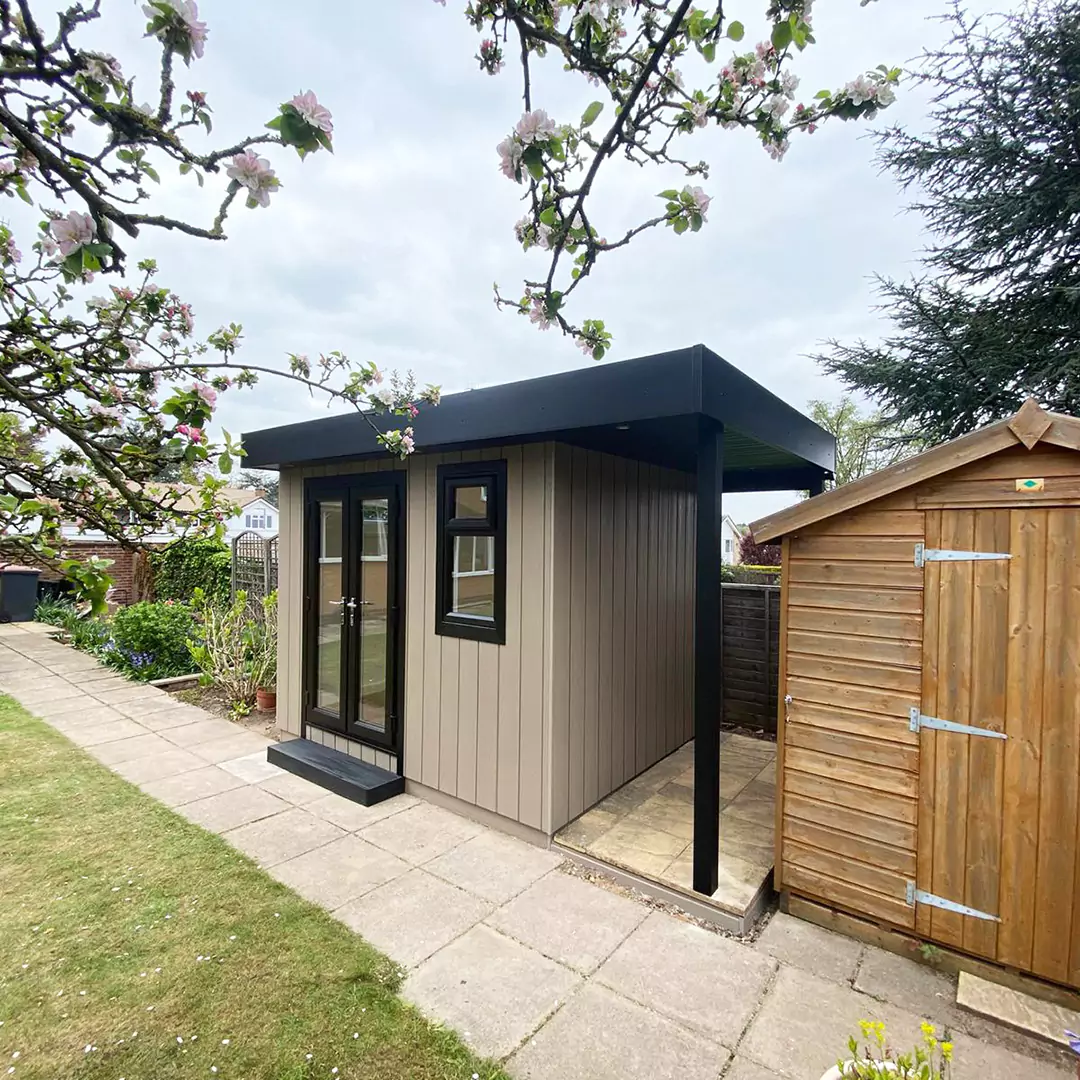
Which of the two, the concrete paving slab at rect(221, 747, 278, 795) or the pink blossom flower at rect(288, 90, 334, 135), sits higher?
the pink blossom flower at rect(288, 90, 334, 135)

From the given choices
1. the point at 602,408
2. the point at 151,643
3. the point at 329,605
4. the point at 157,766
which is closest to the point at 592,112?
the point at 602,408

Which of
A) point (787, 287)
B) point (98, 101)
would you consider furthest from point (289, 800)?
point (787, 287)

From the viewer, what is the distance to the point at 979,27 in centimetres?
668

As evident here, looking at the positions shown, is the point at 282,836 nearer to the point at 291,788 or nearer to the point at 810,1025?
the point at 291,788

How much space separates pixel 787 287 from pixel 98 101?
41.0 feet

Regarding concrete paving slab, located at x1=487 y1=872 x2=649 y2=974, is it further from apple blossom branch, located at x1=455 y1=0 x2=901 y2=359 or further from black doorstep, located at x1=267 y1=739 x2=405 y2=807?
apple blossom branch, located at x1=455 y1=0 x2=901 y2=359

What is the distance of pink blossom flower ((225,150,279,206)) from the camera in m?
1.10

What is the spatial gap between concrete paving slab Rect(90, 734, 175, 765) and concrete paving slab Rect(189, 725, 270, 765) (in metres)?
0.27

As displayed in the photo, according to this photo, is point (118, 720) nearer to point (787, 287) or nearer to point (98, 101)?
point (98, 101)

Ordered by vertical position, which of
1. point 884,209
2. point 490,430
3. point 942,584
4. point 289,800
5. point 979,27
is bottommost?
point 289,800

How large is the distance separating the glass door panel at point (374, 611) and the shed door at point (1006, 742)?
10.0 feet

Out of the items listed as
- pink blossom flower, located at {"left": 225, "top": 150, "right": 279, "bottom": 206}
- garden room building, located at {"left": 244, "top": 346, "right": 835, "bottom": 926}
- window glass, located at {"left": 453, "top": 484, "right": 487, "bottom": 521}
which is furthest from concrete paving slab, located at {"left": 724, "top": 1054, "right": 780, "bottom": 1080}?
pink blossom flower, located at {"left": 225, "top": 150, "right": 279, "bottom": 206}

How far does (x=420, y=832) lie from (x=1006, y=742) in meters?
2.78

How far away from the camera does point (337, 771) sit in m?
3.86
